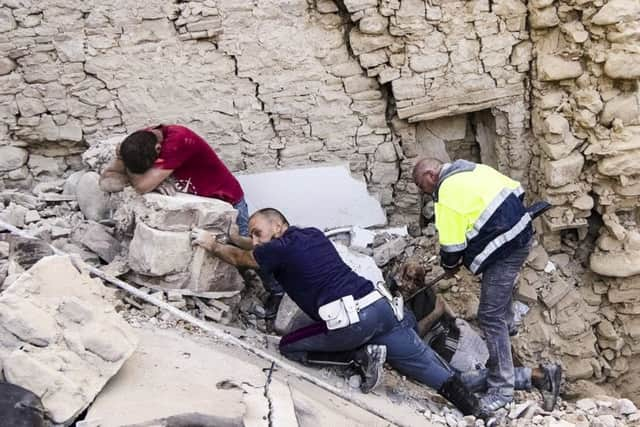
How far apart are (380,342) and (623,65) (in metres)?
2.85

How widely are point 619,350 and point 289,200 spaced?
10.1 ft

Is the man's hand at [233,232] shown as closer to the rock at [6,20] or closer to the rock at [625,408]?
the rock at [6,20]

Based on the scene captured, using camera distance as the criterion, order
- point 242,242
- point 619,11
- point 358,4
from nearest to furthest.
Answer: point 242,242 < point 619,11 < point 358,4

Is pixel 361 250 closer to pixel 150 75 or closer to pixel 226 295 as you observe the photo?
pixel 226 295

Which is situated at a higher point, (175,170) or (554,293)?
(175,170)

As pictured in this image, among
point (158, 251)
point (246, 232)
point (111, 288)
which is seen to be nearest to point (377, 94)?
point (246, 232)

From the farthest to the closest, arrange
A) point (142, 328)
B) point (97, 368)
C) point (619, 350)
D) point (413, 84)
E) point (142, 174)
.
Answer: point (619, 350), point (413, 84), point (142, 174), point (142, 328), point (97, 368)

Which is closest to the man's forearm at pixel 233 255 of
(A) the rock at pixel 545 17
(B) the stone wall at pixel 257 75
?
(B) the stone wall at pixel 257 75

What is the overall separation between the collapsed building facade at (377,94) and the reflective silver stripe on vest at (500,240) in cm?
150

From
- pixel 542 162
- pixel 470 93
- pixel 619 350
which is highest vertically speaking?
pixel 470 93

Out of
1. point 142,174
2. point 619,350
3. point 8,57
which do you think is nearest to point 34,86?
point 8,57

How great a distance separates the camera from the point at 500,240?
5477 mm

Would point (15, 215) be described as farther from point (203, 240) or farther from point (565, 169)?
point (565, 169)

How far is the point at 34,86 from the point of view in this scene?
6590mm
